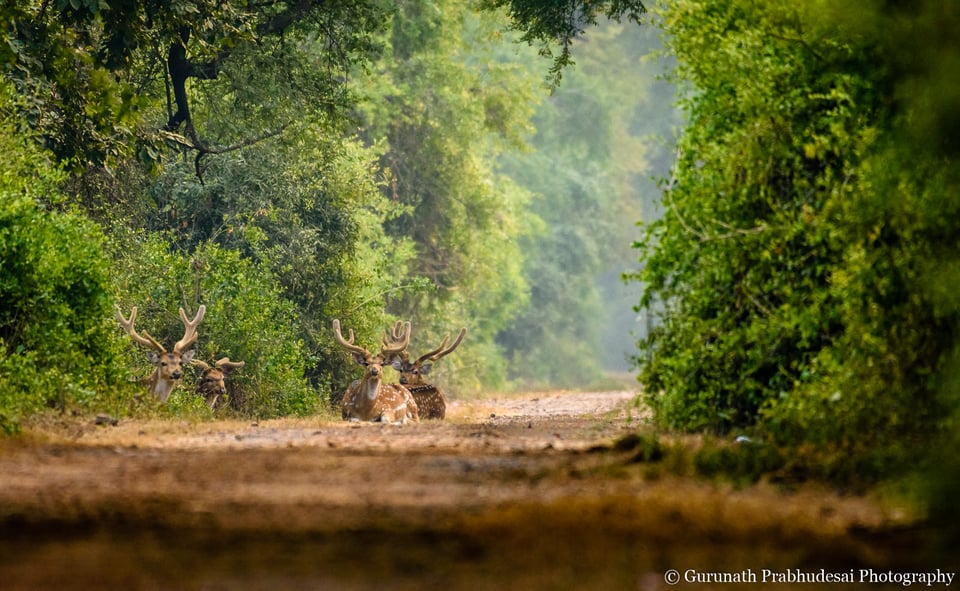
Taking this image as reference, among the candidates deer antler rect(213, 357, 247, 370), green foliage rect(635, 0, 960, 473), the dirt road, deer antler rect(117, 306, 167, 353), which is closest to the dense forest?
green foliage rect(635, 0, 960, 473)

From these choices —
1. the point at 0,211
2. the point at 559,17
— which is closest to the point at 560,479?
the point at 0,211

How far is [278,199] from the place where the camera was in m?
24.5

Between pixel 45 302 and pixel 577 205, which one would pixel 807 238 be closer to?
pixel 45 302

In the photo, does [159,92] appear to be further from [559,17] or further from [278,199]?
[559,17]

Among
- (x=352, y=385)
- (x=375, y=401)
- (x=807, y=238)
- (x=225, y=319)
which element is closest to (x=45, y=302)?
(x=225, y=319)

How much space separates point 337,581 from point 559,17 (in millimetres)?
16794

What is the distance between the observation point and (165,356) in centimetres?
1894

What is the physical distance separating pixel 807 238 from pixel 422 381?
13.5 m

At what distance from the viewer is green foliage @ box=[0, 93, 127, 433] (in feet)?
47.1

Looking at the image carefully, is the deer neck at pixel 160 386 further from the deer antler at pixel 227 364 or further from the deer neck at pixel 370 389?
the deer neck at pixel 370 389

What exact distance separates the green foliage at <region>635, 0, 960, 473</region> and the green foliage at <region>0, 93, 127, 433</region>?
19.0 feet

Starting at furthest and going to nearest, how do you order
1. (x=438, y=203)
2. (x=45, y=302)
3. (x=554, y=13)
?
(x=438, y=203) < (x=554, y=13) < (x=45, y=302)

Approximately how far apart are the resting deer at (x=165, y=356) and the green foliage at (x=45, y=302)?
2.46 m

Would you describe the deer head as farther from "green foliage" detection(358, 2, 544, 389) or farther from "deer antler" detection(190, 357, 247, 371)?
"green foliage" detection(358, 2, 544, 389)
